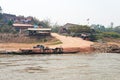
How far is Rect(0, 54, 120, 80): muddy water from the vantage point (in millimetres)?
28375

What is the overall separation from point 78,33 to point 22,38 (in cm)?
1587

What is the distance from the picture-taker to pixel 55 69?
1297 inches

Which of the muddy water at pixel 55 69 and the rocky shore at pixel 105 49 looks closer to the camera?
the muddy water at pixel 55 69

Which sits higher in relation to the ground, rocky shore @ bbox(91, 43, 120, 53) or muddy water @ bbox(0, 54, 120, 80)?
rocky shore @ bbox(91, 43, 120, 53)

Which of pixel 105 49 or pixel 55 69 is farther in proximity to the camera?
pixel 105 49

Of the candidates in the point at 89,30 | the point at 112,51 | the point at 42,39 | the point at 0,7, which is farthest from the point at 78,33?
the point at 0,7

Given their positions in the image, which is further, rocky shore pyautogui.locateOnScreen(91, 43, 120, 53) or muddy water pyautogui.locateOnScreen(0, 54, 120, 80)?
rocky shore pyautogui.locateOnScreen(91, 43, 120, 53)

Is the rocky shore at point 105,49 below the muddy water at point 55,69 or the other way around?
the other way around

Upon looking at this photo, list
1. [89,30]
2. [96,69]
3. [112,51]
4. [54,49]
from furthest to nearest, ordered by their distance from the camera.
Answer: [89,30]
[112,51]
[54,49]
[96,69]

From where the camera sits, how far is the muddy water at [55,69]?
2838 centimetres

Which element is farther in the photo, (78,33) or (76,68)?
(78,33)

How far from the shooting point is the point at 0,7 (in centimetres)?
8731

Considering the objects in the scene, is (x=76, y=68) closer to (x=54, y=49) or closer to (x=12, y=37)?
(x=54, y=49)

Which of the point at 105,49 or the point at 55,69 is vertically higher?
the point at 105,49
